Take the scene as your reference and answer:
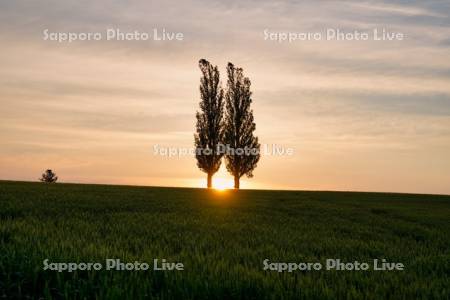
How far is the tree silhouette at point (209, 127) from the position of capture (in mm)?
61625

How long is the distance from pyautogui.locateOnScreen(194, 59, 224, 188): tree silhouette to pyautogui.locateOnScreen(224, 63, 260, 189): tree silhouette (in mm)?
1135

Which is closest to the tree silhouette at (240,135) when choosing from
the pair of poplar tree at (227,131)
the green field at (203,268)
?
the pair of poplar tree at (227,131)

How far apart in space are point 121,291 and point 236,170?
56.4 meters

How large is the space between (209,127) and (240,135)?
4241 mm

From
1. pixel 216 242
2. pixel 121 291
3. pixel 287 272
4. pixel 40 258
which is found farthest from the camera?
pixel 216 242

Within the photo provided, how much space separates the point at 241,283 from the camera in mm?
6621

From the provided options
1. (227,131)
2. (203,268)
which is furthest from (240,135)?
(203,268)

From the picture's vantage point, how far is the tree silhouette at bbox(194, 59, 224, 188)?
61625 millimetres

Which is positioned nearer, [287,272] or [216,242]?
[287,272]

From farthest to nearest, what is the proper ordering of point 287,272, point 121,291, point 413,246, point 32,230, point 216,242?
point 413,246 → point 216,242 → point 32,230 → point 287,272 → point 121,291

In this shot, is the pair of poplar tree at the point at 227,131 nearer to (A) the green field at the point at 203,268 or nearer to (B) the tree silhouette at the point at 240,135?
(B) the tree silhouette at the point at 240,135

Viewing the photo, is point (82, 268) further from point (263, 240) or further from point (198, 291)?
point (263, 240)

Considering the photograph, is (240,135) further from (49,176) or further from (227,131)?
(49,176)

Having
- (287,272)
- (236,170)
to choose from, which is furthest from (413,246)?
(236,170)
